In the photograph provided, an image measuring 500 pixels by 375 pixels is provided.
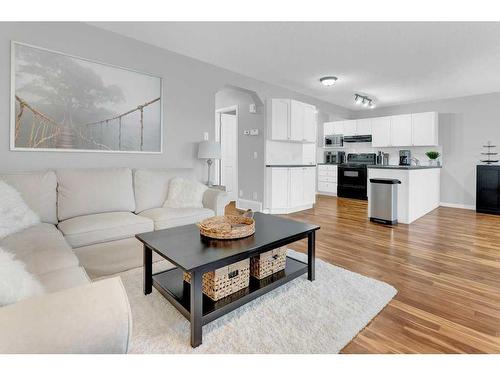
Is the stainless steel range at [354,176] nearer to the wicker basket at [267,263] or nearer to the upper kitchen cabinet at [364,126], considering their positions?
the upper kitchen cabinet at [364,126]

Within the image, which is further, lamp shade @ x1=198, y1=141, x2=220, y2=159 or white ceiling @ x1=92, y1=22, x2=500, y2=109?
lamp shade @ x1=198, y1=141, x2=220, y2=159

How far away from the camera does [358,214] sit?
16.4ft

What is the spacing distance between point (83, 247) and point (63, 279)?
991 millimetres

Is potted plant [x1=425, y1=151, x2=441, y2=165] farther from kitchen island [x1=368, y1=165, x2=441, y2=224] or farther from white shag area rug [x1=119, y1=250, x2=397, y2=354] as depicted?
white shag area rug [x1=119, y1=250, x2=397, y2=354]

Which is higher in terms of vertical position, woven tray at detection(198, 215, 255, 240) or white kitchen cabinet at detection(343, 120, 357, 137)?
white kitchen cabinet at detection(343, 120, 357, 137)

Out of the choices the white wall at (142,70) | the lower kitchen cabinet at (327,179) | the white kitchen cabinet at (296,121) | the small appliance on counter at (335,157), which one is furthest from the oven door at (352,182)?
the white wall at (142,70)

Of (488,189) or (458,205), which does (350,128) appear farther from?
(488,189)

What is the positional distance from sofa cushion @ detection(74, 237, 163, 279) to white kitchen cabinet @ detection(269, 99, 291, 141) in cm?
330

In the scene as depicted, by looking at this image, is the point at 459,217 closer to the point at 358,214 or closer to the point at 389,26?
the point at 358,214

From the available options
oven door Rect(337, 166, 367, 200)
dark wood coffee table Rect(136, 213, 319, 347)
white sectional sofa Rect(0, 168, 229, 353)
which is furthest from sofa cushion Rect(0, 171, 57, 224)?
oven door Rect(337, 166, 367, 200)

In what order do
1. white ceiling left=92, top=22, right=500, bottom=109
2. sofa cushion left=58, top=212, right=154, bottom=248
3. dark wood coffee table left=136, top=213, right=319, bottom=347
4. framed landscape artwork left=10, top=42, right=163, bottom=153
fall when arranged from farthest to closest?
white ceiling left=92, top=22, right=500, bottom=109, framed landscape artwork left=10, top=42, right=163, bottom=153, sofa cushion left=58, top=212, right=154, bottom=248, dark wood coffee table left=136, top=213, right=319, bottom=347

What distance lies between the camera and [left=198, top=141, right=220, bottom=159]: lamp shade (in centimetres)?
376

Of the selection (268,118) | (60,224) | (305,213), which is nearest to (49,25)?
(60,224)

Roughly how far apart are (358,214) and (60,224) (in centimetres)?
450
